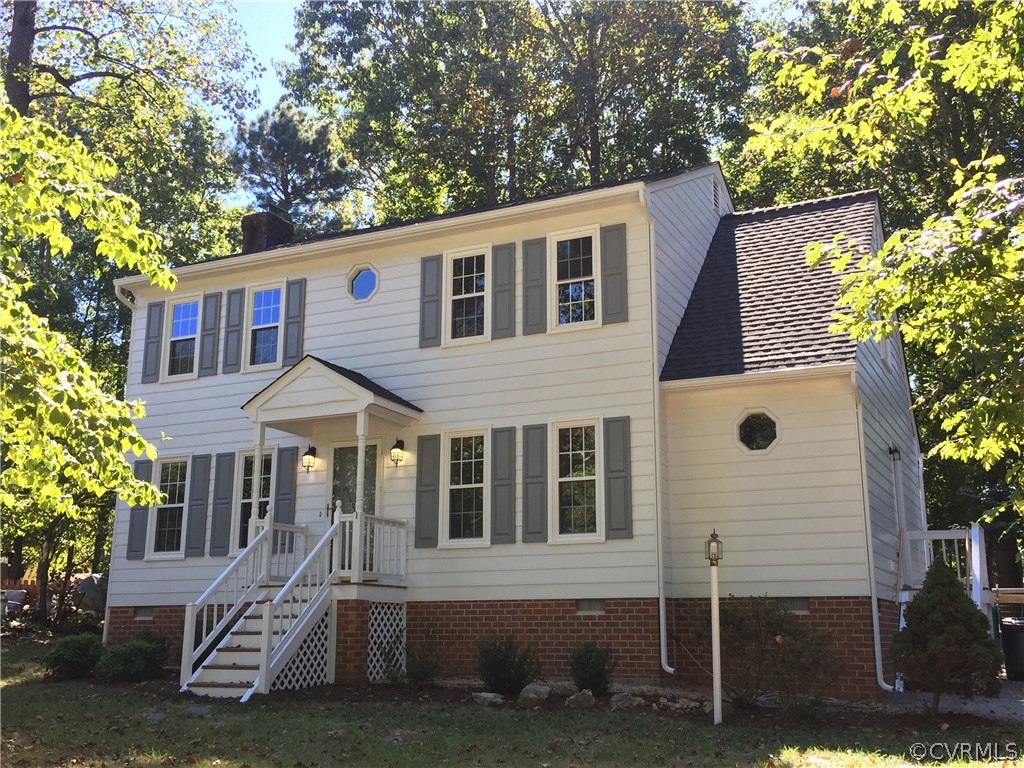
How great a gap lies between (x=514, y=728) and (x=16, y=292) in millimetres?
5954

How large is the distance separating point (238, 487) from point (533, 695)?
22.5 ft

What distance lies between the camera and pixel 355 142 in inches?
1162

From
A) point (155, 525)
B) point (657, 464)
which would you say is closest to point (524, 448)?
point (657, 464)

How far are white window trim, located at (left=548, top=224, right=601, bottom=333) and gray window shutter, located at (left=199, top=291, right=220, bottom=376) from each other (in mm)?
6331

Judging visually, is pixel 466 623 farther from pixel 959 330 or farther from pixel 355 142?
pixel 355 142

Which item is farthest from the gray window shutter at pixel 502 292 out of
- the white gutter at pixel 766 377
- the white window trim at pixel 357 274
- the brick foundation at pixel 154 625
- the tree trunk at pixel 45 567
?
the tree trunk at pixel 45 567

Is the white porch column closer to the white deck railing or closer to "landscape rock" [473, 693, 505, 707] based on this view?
the white deck railing

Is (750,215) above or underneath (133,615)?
above

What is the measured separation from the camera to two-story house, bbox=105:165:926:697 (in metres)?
12.3

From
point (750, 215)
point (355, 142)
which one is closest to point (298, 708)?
point (750, 215)

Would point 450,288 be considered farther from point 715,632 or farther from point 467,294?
point 715,632

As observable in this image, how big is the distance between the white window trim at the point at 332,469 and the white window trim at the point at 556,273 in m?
3.27

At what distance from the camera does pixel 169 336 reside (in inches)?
673

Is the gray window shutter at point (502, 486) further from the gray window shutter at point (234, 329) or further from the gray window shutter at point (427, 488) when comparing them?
the gray window shutter at point (234, 329)
